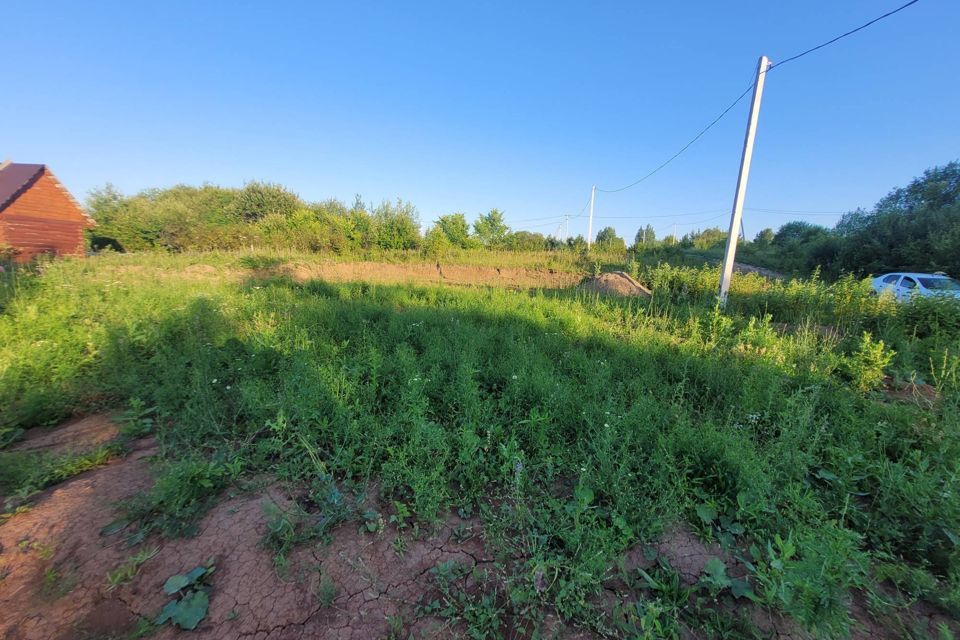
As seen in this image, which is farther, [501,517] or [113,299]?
[113,299]

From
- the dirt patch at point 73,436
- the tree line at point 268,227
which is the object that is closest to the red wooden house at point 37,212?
the tree line at point 268,227

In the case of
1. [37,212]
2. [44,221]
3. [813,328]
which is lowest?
[813,328]

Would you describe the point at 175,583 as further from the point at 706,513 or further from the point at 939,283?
the point at 939,283

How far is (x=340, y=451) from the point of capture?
2.32 m

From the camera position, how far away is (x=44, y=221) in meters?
14.9

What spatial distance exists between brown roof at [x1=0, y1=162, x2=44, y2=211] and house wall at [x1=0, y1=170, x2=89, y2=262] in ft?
0.45

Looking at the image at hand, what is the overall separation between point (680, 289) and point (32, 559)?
10.3 meters

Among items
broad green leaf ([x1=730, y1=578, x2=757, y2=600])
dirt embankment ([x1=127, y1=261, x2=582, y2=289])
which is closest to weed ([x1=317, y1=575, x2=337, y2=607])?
broad green leaf ([x1=730, y1=578, x2=757, y2=600])

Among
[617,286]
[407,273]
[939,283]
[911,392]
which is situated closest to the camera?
[911,392]

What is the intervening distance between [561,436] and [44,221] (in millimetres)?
23898

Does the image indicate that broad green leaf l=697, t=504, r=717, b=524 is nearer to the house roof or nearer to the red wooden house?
the red wooden house

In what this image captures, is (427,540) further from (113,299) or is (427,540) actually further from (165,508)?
(113,299)

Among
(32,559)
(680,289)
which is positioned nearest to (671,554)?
(32,559)

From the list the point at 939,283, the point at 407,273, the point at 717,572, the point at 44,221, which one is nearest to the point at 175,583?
the point at 717,572
